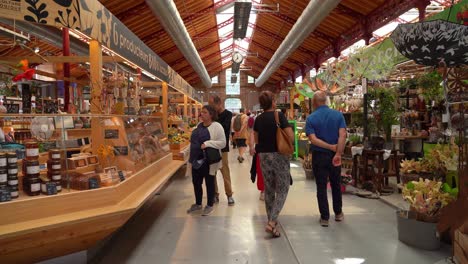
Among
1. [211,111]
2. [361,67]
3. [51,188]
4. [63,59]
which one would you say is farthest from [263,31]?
[51,188]

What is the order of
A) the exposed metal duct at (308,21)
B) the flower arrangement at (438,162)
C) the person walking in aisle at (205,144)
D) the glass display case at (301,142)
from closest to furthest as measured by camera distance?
the flower arrangement at (438,162), the person walking in aisle at (205,144), the exposed metal duct at (308,21), the glass display case at (301,142)

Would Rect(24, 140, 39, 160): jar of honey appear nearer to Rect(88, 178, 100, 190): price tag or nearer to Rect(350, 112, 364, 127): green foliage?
Rect(88, 178, 100, 190): price tag

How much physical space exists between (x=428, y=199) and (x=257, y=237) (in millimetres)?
1653

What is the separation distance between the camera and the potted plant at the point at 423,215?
3.28 metres

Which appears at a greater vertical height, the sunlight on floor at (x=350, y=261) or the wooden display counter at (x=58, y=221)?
the wooden display counter at (x=58, y=221)

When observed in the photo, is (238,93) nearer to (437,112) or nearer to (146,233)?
(437,112)

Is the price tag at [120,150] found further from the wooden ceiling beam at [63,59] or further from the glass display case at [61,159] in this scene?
the wooden ceiling beam at [63,59]

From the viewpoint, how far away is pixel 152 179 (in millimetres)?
4574

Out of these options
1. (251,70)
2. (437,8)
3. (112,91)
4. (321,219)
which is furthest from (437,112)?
(251,70)

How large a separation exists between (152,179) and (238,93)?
2922 centimetres

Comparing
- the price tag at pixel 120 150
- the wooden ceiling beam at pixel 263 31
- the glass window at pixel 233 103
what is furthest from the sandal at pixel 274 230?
the glass window at pixel 233 103

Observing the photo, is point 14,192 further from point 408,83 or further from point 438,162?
point 408,83

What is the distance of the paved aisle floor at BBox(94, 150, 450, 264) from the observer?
3201mm

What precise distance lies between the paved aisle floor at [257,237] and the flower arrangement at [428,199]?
33 cm
